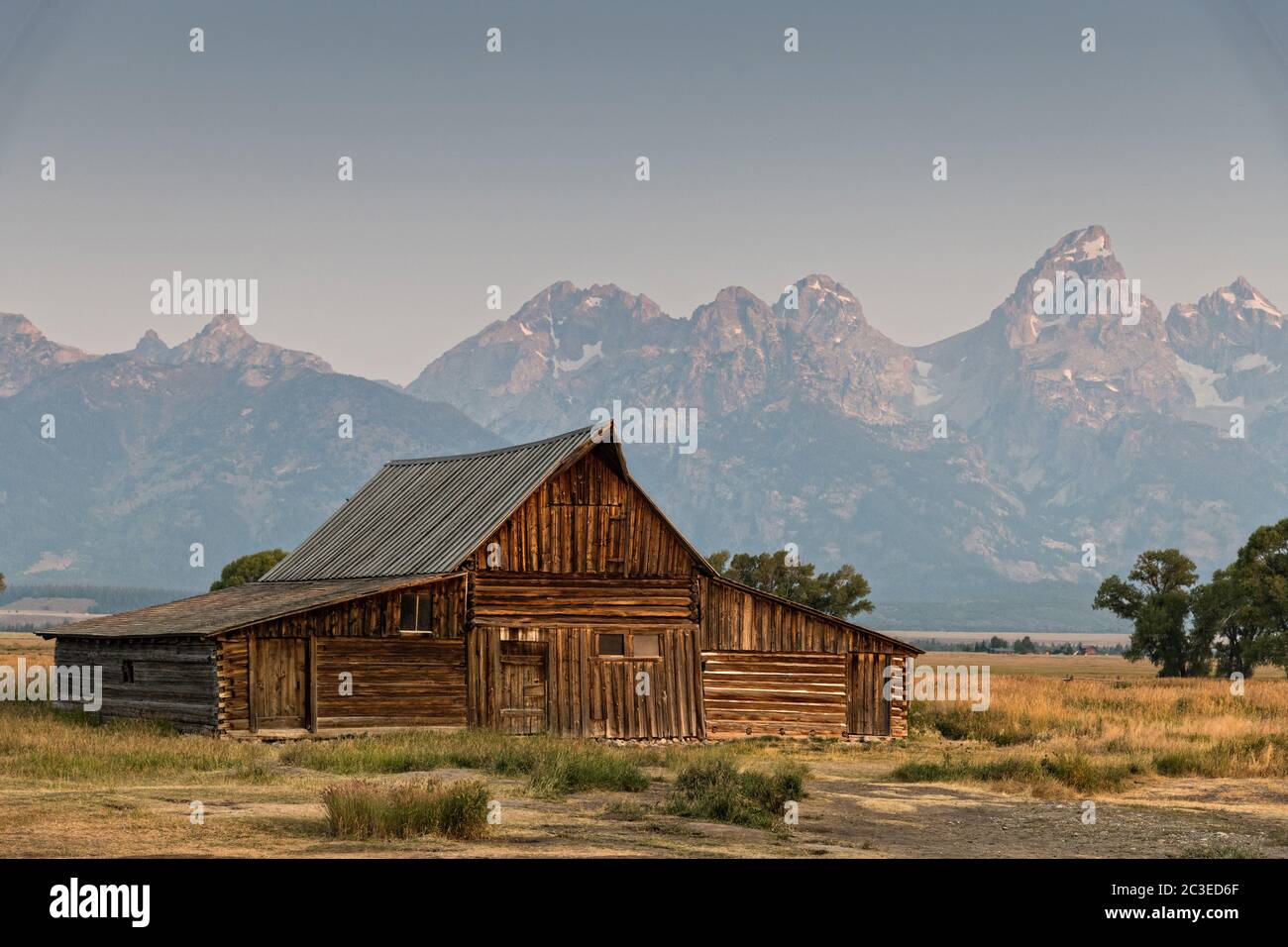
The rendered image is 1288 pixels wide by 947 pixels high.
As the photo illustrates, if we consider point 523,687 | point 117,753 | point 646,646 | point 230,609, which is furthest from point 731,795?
point 230,609

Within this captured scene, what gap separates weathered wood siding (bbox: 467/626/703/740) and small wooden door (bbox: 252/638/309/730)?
366cm

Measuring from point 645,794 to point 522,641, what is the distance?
12790 mm

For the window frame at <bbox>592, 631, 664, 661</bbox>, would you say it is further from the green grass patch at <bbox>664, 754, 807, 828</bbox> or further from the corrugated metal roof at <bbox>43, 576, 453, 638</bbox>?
the green grass patch at <bbox>664, 754, 807, 828</bbox>

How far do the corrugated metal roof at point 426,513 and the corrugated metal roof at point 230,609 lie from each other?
72 centimetres

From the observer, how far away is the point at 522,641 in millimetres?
36344

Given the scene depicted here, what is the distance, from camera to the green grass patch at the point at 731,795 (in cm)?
2077

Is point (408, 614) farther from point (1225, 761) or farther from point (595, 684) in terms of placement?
point (1225, 761)

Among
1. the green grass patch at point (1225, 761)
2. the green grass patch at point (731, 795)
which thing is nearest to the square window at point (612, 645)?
the green grass patch at point (1225, 761)

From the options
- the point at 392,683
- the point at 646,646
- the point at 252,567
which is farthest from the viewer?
the point at 252,567

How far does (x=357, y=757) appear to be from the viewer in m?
26.7

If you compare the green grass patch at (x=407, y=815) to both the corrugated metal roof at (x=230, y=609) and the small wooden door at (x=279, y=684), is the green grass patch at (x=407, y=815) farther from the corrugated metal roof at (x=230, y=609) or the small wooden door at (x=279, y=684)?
the small wooden door at (x=279, y=684)

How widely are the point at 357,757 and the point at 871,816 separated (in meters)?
8.92
